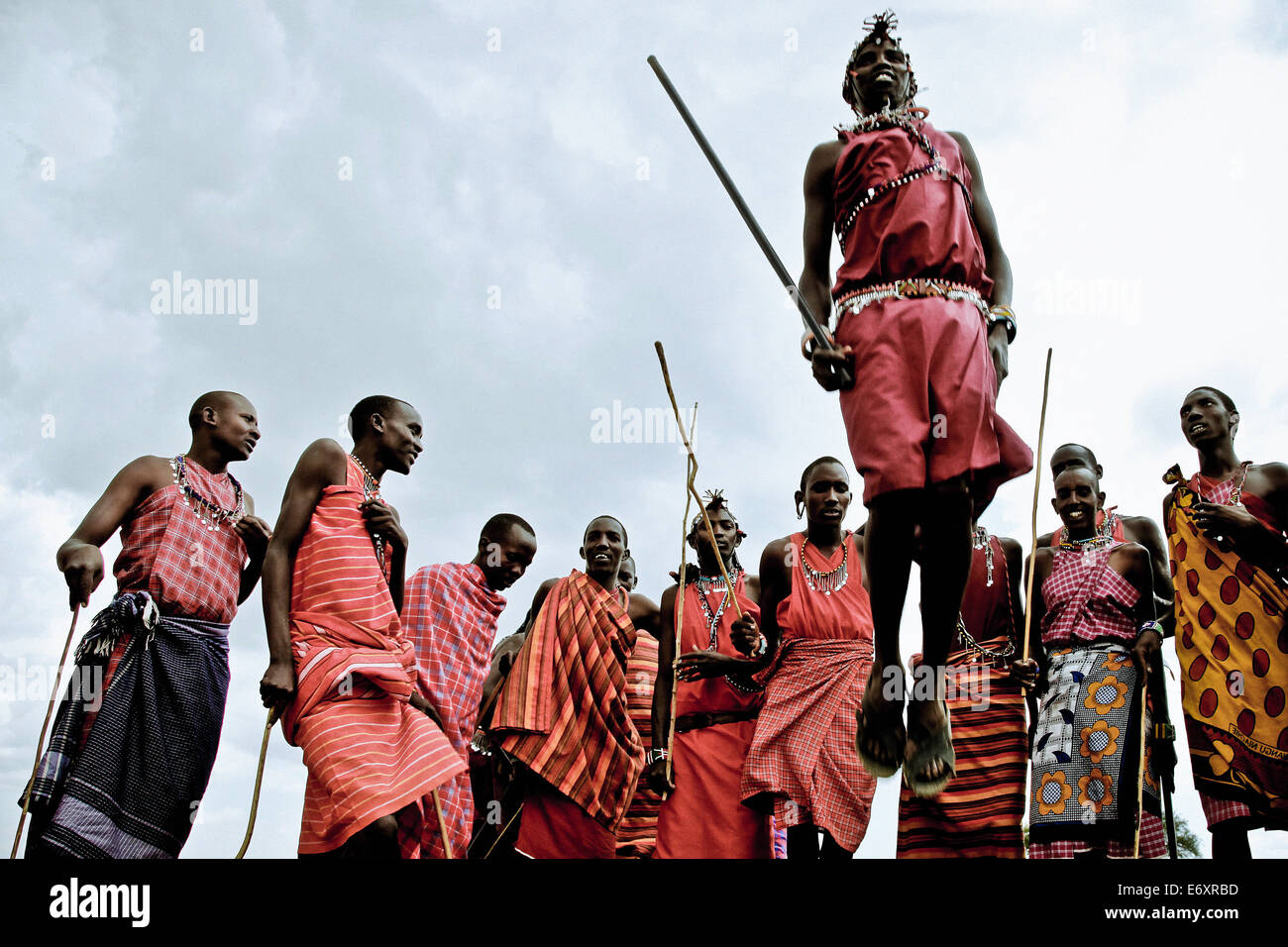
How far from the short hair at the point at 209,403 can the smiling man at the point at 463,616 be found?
1.82m

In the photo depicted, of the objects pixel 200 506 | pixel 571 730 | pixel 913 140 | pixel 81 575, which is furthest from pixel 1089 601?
pixel 81 575

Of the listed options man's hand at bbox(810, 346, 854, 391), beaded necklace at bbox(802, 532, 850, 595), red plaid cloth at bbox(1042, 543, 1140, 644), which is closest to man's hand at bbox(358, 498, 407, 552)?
man's hand at bbox(810, 346, 854, 391)

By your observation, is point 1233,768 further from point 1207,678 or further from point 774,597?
point 774,597

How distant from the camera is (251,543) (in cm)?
521

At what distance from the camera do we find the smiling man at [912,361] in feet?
11.5

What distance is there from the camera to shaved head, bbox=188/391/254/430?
5324mm

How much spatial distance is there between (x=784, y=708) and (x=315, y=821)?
2802 millimetres

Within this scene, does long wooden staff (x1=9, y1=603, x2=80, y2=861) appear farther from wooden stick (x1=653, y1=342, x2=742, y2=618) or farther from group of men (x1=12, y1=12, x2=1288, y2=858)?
wooden stick (x1=653, y1=342, x2=742, y2=618)

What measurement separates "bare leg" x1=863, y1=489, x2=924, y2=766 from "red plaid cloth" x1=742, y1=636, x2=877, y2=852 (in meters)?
2.04

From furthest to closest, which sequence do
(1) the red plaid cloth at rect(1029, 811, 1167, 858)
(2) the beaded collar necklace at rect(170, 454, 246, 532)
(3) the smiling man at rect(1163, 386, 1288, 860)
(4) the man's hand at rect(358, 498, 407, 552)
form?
1. (1) the red plaid cloth at rect(1029, 811, 1167, 858)
2. (3) the smiling man at rect(1163, 386, 1288, 860)
3. (2) the beaded collar necklace at rect(170, 454, 246, 532)
4. (4) the man's hand at rect(358, 498, 407, 552)

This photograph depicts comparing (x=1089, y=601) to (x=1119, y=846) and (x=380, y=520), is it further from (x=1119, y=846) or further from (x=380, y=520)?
(x=380, y=520)

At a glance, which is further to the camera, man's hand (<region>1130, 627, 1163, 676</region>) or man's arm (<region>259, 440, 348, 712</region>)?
man's hand (<region>1130, 627, 1163, 676</region>)
